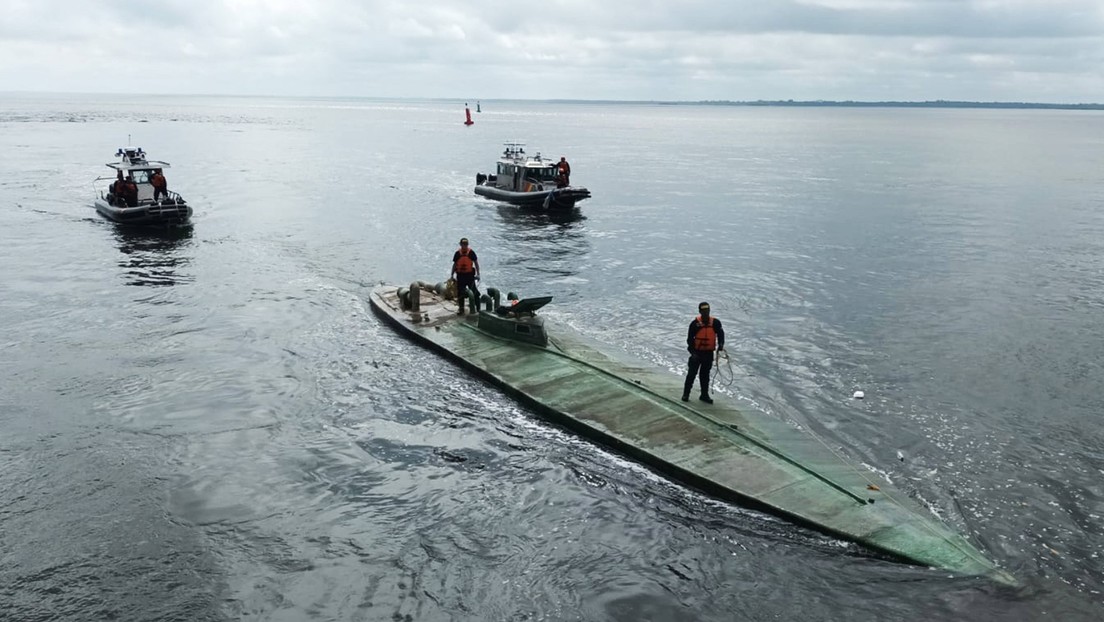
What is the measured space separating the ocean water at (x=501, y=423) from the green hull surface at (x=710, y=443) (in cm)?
37

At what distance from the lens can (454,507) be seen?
53.3 feet

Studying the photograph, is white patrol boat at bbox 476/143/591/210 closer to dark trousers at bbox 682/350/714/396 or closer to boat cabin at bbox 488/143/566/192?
boat cabin at bbox 488/143/566/192

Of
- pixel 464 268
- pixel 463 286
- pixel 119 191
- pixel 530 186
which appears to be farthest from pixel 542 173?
pixel 464 268

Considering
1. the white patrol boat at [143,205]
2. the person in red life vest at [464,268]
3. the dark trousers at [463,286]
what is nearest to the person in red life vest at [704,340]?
the person in red life vest at [464,268]

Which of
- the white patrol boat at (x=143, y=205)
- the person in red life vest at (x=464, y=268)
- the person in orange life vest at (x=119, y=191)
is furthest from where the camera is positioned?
the person in orange life vest at (x=119, y=191)

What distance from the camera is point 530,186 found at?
55.2 metres

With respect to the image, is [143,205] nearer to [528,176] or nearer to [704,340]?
[528,176]

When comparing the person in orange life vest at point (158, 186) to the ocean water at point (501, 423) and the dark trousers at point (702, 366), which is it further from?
the dark trousers at point (702, 366)

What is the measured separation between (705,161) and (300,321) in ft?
264

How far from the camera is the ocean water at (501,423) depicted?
13586 mm

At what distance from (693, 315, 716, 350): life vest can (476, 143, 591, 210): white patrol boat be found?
3566 centimetres

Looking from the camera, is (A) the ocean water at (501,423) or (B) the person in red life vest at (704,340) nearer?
(A) the ocean water at (501,423)

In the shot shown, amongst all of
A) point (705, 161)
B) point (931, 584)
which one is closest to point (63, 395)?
point (931, 584)

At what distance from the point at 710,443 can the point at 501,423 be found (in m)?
5.36
